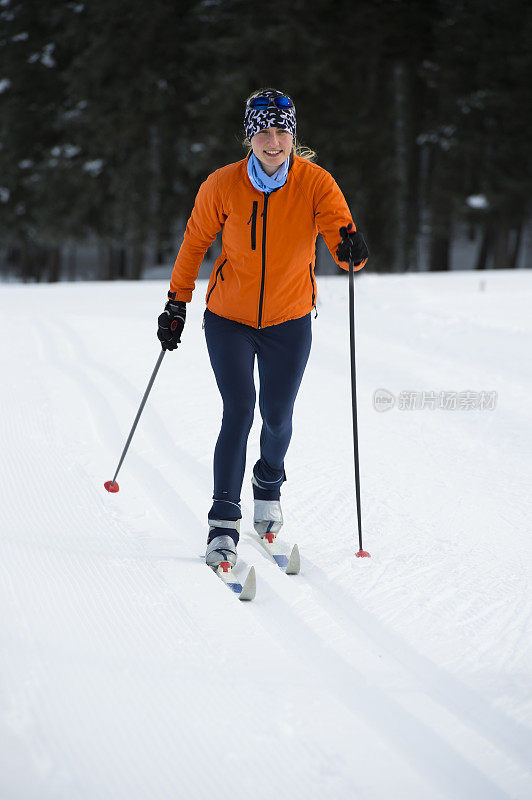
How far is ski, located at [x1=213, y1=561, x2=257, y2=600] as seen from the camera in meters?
2.92

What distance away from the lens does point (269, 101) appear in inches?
119

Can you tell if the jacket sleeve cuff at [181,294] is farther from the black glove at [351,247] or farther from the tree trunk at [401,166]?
the tree trunk at [401,166]

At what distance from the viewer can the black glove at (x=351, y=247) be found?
10.3ft

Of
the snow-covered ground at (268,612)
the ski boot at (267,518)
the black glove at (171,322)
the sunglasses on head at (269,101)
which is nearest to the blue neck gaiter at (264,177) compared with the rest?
the sunglasses on head at (269,101)

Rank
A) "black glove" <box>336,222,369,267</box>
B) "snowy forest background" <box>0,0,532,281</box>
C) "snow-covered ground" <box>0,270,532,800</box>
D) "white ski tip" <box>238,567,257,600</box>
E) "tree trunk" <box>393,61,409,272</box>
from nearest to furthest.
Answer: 1. "snow-covered ground" <box>0,270,532,800</box>
2. "white ski tip" <box>238,567,257,600</box>
3. "black glove" <box>336,222,369,267</box>
4. "snowy forest background" <box>0,0,532,281</box>
5. "tree trunk" <box>393,61,409,272</box>

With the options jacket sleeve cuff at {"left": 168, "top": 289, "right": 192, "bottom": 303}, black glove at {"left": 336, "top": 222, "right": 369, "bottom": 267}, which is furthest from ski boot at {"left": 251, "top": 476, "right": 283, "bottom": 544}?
black glove at {"left": 336, "top": 222, "right": 369, "bottom": 267}

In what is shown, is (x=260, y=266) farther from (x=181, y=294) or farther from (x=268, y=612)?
(x=268, y=612)

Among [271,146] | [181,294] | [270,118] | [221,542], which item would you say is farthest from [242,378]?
[270,118]

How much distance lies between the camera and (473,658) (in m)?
2.57

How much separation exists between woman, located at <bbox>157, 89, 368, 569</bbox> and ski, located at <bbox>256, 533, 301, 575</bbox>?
224 mm

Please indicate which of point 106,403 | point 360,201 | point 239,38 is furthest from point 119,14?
point 106,403

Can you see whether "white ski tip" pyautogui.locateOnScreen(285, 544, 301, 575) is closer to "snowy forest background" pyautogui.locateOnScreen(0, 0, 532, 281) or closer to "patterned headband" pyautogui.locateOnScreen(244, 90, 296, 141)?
"patterned headband" pyautogui.locateOnScreen(244, 90, 296, 141)

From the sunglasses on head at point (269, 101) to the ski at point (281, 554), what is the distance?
1.85m

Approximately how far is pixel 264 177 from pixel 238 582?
1660mm
